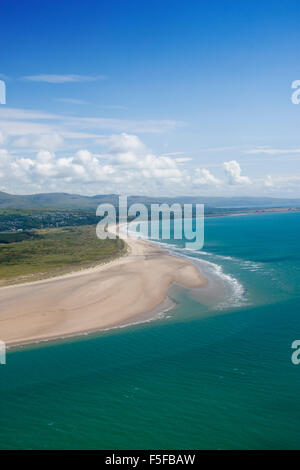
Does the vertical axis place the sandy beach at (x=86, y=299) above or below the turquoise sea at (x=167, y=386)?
above

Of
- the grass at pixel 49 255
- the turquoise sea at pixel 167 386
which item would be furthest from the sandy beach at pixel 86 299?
the grass at pixel 49 255

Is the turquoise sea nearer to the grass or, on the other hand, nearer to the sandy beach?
the sandy beach

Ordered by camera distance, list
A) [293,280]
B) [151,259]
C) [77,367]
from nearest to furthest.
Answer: [77,367], [293,280], [151,259]

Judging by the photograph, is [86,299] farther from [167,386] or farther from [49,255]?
[49,255]

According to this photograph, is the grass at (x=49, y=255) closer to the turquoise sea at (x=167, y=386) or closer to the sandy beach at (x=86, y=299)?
the sandy beach at (x=86, y=299)
